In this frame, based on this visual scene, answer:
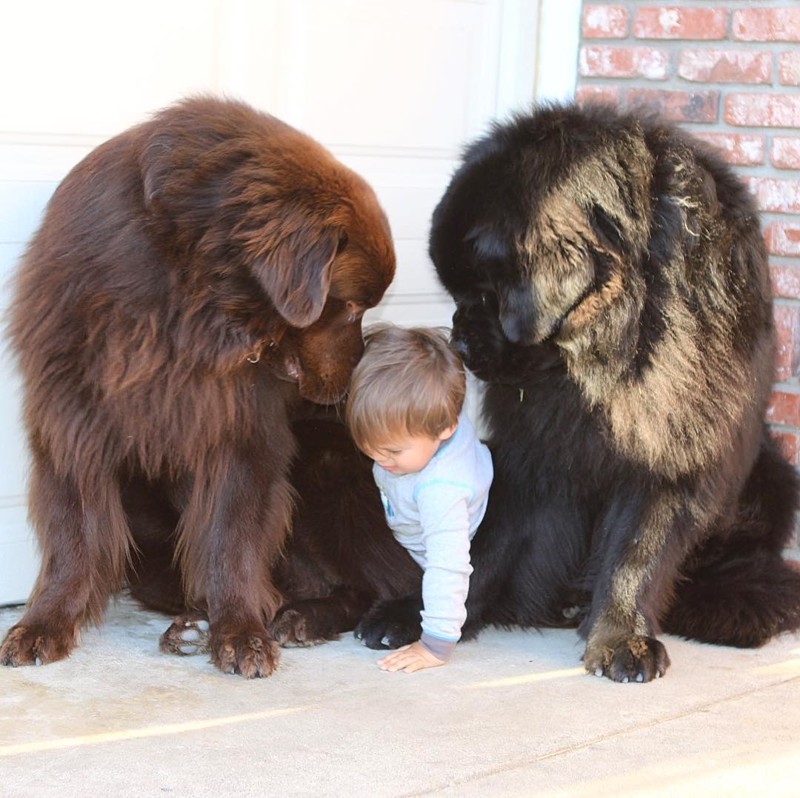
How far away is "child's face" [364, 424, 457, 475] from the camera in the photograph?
2.92m

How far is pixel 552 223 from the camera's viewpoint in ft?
9.18

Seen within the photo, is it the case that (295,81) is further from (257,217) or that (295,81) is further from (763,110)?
(763,110)

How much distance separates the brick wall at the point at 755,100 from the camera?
3701mm

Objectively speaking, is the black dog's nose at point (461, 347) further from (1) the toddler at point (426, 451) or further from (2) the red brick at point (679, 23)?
(2) the red brick at point (679, 23)

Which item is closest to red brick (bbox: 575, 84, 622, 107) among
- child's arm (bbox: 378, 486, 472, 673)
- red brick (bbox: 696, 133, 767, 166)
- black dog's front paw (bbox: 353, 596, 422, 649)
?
red brick (bbox: 696, 133, 767, 166)

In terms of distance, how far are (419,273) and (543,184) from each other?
4.21 feet

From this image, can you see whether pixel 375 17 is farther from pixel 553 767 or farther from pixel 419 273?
pixel 553 767

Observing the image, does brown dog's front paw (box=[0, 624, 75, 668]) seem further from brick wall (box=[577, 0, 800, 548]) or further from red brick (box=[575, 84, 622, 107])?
red brick (box=[575, 84, 622, 107])

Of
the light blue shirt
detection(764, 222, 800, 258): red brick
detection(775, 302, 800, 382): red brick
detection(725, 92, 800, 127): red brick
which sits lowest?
the light blue shirt

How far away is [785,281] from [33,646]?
7.60 feet

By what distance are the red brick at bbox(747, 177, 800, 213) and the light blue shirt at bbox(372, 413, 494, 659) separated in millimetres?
1277

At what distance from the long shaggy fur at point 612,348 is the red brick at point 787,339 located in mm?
547

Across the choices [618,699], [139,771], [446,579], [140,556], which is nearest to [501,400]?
[446,579]

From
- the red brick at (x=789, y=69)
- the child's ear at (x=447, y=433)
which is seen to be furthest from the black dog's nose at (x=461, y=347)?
the red brick at (x=789, y=69)
